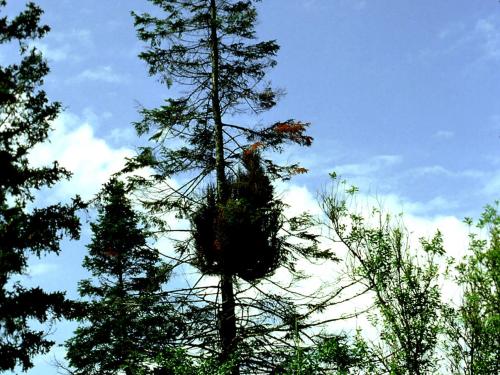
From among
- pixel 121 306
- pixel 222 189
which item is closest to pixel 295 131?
pixel 222 189

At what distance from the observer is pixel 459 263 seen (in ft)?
38.4

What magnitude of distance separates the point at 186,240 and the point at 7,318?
5.27 metres

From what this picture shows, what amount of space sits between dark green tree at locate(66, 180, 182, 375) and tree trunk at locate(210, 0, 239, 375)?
1375 millimetres

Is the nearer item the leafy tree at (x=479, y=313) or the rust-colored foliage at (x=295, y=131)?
the leafy tree at (x=479, y=313)

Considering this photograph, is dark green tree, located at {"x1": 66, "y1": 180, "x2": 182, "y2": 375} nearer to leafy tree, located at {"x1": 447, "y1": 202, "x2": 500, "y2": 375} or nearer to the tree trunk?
the tree trunk

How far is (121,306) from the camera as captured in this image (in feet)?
53.6

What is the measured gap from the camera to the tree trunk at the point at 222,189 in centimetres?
1470

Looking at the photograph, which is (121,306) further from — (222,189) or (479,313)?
(479,313)

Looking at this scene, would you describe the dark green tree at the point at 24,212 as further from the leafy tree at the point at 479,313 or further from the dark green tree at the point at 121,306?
the leafy tree at the point at 479,313

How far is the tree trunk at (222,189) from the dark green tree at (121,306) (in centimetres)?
137

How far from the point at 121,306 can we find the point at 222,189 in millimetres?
4718

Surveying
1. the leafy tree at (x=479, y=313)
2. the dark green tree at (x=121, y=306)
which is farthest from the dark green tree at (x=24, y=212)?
the leafy tree at (x=479, y=313)

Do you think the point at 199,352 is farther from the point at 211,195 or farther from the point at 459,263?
the point at 459,263

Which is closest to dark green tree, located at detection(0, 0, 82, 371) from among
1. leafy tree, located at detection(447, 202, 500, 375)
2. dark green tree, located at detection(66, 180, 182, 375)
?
dark green tree, located at detection(66, 180, 182, 375)
